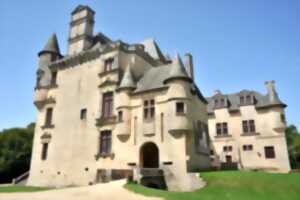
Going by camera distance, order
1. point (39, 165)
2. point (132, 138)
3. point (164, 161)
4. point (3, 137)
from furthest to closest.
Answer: point (3, 137) < point (39, 165) < point (132, 138) < point (164, 161)

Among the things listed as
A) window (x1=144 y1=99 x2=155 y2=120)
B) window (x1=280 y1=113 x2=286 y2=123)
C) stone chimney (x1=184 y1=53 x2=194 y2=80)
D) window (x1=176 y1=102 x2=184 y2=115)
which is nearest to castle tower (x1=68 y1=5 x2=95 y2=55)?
stone chimney (x1=184 y1=53 x2=194 y2=80)

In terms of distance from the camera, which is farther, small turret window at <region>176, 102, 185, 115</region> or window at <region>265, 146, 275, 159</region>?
window at <region>265, 146, 275, 159</region>

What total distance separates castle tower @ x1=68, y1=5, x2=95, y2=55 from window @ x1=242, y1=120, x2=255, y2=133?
23380 millimetres

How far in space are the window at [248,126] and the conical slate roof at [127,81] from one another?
62.1 ft

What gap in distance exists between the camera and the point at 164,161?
63.9ft

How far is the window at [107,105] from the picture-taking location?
78.2 feet

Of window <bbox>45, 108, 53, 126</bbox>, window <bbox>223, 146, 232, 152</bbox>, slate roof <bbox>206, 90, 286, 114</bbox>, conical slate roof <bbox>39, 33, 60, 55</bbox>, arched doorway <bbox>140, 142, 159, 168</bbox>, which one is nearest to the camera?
arched doorway <bbox>140, 142, 159, 168</bbox>

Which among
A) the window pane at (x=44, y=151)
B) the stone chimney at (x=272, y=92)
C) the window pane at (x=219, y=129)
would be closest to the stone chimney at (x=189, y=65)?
the window pane at (x=219, y=129)

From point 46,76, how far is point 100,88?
9888mm

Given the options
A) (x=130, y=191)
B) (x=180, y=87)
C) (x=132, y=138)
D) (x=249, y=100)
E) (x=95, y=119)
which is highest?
(x=249, y=100)

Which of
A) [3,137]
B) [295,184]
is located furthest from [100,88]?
[3,137]

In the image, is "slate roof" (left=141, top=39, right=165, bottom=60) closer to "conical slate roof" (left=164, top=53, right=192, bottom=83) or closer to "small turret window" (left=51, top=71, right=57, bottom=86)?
"conical slate roof" (left=164, top=53, right=192, bottom=83)

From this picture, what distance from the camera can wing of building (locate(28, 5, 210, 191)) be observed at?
19594mm

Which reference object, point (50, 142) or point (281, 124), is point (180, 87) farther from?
point (281, 124)
